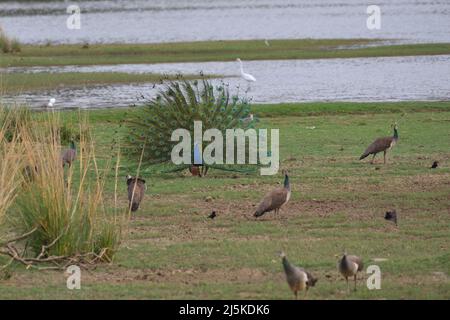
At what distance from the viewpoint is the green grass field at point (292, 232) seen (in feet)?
32.5

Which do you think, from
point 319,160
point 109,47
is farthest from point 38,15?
point 319,160

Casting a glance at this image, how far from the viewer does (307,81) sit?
3372 centimetres

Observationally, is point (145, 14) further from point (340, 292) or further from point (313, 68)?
point (340, 292)

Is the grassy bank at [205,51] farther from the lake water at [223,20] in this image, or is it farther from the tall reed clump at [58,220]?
the tall reed clump at [58,220]

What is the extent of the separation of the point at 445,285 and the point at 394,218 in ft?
9.72

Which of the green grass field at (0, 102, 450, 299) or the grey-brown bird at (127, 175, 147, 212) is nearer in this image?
the green grass field at (0, 102, 450, 299)

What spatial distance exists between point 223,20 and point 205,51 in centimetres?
2040

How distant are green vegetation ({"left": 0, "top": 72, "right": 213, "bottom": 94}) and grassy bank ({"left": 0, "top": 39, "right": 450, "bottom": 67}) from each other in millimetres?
3868

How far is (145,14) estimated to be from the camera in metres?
72.8

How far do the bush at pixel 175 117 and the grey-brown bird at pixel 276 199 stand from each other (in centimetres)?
341

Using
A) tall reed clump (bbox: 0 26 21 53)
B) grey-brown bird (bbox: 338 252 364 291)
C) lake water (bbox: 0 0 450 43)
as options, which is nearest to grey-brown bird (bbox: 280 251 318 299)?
grey-brown bird (bbox: 338 252 364 291)

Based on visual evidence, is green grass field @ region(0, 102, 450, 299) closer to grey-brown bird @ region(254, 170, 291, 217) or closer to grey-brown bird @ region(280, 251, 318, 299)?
grey-brown bird @ region(254, 170, 291, 217)

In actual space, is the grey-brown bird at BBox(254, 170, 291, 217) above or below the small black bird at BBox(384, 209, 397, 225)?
above

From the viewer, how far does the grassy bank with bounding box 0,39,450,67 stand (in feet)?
134
